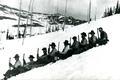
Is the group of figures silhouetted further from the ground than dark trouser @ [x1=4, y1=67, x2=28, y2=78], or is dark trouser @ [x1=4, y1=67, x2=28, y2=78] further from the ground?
the group of figures silhouetted

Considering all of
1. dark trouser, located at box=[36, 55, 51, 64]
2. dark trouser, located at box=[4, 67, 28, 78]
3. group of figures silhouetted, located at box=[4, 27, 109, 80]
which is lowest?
dark trouser, located at box=[4, 67, 28, 78]

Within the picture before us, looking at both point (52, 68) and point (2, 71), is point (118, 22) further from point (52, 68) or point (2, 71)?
point (2, 71)

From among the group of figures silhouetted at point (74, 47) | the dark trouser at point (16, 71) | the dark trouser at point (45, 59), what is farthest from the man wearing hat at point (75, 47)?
the dark trouser at point (16, 71)

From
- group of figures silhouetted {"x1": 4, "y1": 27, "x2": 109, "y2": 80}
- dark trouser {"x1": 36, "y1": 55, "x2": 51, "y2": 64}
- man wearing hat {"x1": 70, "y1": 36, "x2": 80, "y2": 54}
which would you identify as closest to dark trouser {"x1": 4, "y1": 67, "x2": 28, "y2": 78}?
group of figures silhouetted {"x1": 4, "y1": 27, "x2": 109, "y2": 80}

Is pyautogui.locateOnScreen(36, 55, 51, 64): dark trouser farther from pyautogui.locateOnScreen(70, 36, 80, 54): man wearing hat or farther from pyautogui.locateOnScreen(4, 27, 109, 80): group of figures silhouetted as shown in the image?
pyautogui.locateOnScreen(70, 36, 80, 54): man wearing hat

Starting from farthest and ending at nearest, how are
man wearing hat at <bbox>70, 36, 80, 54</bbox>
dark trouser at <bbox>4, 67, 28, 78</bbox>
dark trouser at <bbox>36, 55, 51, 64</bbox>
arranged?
dark trouser at <bbox>4, 67, 28, 78</bbox>, dark trouser at <bbox>36, 55, 51, 64</bbox>, man wearing hat at <bbox>70, 36, 80, 54</bbox>

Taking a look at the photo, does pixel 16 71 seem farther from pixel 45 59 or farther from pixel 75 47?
→ pixel 75 47

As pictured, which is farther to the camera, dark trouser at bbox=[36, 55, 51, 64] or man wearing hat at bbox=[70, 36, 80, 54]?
dark trouser at bbox=[36, 55, 51, 64]

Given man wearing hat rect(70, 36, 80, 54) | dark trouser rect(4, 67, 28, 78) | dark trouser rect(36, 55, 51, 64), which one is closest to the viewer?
man wearing hat rect(70, 36, 80, 54)

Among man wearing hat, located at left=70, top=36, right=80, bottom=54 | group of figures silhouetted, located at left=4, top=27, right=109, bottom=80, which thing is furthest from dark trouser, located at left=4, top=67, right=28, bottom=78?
man wearing hat, located at left=70, top=36, right=80, bottom=54

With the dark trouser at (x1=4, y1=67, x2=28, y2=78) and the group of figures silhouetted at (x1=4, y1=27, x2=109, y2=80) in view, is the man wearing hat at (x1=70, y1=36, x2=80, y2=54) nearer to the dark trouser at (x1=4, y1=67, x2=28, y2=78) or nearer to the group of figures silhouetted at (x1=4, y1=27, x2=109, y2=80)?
the group of figures silhouetted at (x1=4, y1=27, x2=109, y2=80)

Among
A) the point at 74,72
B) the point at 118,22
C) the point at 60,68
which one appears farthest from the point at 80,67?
the point at 118,22

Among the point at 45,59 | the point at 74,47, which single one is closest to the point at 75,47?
the point at 74,47

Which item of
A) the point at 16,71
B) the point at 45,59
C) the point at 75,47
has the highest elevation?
the point at 75,47
